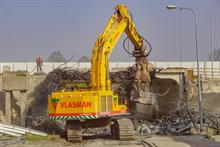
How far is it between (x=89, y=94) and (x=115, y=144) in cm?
270

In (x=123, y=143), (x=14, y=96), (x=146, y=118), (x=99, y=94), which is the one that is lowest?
(x=146, y=118)

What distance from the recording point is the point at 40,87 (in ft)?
110

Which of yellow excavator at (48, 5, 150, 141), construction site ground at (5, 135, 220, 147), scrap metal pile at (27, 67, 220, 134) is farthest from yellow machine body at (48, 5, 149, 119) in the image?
scrap metal pile at (27, 67, 220, 134)

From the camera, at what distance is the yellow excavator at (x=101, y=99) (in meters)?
20.6

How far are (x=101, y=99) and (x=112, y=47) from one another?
318 centimetres

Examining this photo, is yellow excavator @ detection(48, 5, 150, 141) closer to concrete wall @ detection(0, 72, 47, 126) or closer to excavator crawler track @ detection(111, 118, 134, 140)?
excavator crawler track @ detection(111, 118, 134, 140)

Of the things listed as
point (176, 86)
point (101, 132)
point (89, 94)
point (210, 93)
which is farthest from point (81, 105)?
point (210, 93)

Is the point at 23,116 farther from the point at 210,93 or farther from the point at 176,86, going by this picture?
the point at 210,93

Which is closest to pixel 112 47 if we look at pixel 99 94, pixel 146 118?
pixel 99 94

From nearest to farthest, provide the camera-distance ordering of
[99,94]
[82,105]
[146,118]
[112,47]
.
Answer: [82,105], [99,94], [112,47], [146,118]

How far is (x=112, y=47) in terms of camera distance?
22.5m

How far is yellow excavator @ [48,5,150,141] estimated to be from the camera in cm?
2056

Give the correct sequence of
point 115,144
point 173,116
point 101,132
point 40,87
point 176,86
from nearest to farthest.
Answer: point 115,144 < point 101,132 < point 173,116 < point 176,86 < point 40,87

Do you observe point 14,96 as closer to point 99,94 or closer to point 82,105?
point 82,105
